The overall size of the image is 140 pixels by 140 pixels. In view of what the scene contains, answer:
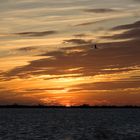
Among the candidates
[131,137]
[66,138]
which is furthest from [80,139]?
[131,137]

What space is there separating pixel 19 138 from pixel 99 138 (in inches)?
610

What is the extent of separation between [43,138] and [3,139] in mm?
7569

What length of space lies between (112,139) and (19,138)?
18.4 meters

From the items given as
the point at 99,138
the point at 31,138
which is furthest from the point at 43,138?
the point at 99,138

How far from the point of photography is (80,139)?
314ft

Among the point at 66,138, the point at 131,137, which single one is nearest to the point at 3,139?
the point at 66,138

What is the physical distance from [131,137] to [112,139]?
5.05 m

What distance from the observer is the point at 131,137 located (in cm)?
9706

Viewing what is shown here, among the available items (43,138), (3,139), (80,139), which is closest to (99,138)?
(80,139)

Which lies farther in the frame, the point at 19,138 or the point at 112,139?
the point at 19,138

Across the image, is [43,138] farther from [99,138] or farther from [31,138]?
[99,138]

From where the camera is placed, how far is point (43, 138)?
9862cm

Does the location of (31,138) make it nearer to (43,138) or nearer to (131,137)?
(43,138)

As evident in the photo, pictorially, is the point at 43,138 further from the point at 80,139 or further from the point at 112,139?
the point at 112,139
